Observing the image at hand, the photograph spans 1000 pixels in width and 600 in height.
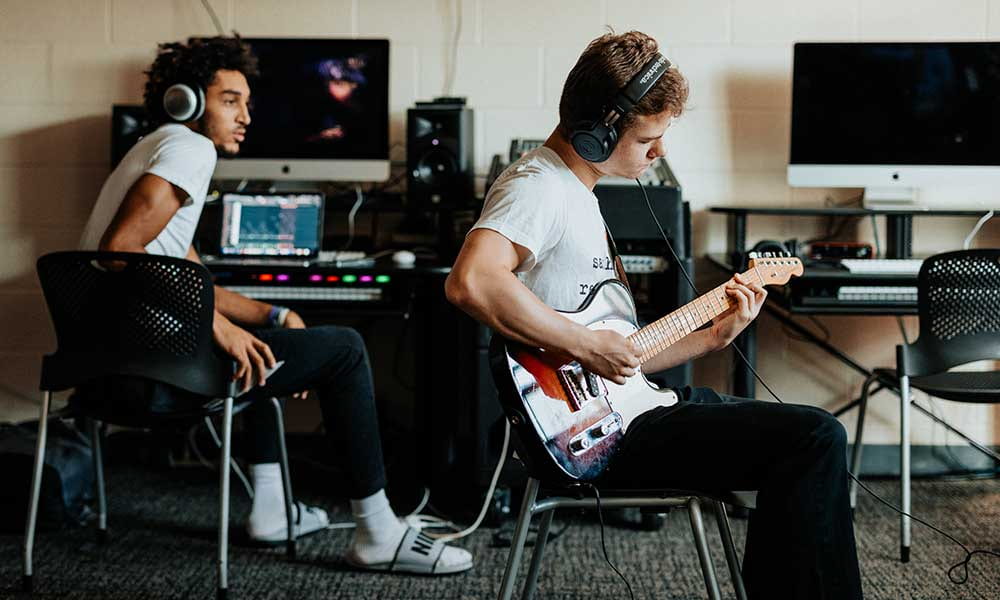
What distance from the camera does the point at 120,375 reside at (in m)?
2.24

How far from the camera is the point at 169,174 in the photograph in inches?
89.5

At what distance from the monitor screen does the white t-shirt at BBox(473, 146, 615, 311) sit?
1573 millimetres

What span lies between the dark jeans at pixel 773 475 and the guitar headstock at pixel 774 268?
29 centimetres

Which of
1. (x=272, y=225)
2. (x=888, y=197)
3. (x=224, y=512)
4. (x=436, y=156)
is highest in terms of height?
(x=436, y=156)

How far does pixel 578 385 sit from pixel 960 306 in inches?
52.5

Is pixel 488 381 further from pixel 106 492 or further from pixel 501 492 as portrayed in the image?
pixel 106 492

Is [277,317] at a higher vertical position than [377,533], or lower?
higher

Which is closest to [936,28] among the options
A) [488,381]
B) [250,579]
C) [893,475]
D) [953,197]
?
[953,197]

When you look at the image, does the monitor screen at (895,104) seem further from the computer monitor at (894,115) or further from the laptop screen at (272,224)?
the laptop screen at (272,224)

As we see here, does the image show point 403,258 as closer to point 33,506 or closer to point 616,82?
point 33,506

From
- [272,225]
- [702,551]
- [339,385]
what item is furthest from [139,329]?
[702,551]

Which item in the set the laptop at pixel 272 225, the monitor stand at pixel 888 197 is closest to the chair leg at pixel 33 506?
the laptop at pixel 272 225

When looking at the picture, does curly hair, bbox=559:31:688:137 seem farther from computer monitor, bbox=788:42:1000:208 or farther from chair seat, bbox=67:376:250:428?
computer monitor, bbox=788:42:1000:208

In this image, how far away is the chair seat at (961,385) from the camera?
2.61m
